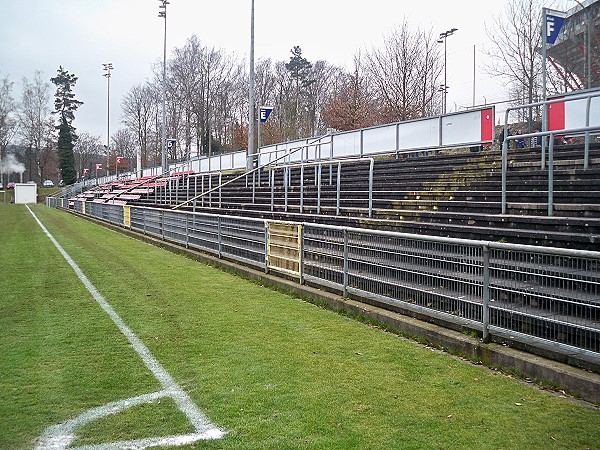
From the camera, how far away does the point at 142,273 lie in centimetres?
1293

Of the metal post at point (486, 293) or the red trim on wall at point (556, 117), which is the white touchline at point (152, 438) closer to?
A: the metal post at point (486, 293)

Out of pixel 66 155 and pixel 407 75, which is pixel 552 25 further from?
pixel 66 155

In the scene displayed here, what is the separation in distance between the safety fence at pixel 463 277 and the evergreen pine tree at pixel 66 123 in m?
95.7

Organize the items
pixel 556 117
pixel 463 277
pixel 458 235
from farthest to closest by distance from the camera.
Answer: pixel 556 117 < pixel 458 235 < pixel 463 277

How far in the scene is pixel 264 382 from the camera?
5445mm

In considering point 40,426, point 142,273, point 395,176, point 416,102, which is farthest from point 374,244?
point 416,102

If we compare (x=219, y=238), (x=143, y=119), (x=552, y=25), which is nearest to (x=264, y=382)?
(x=219, y=238)

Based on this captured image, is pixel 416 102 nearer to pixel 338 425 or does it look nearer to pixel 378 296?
pixel 378 296

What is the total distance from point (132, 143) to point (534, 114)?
78.4 meters

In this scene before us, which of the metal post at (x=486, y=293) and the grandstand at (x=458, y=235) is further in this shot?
the metal post at (x=486, y=293)

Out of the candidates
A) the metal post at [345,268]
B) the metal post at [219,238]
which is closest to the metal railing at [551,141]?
the metal post at [345,268]

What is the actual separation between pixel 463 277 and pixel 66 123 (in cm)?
10704

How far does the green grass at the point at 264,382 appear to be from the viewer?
4.29 meters

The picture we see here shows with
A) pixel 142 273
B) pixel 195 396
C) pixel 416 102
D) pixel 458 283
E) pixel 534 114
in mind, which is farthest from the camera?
pixel 416 102
